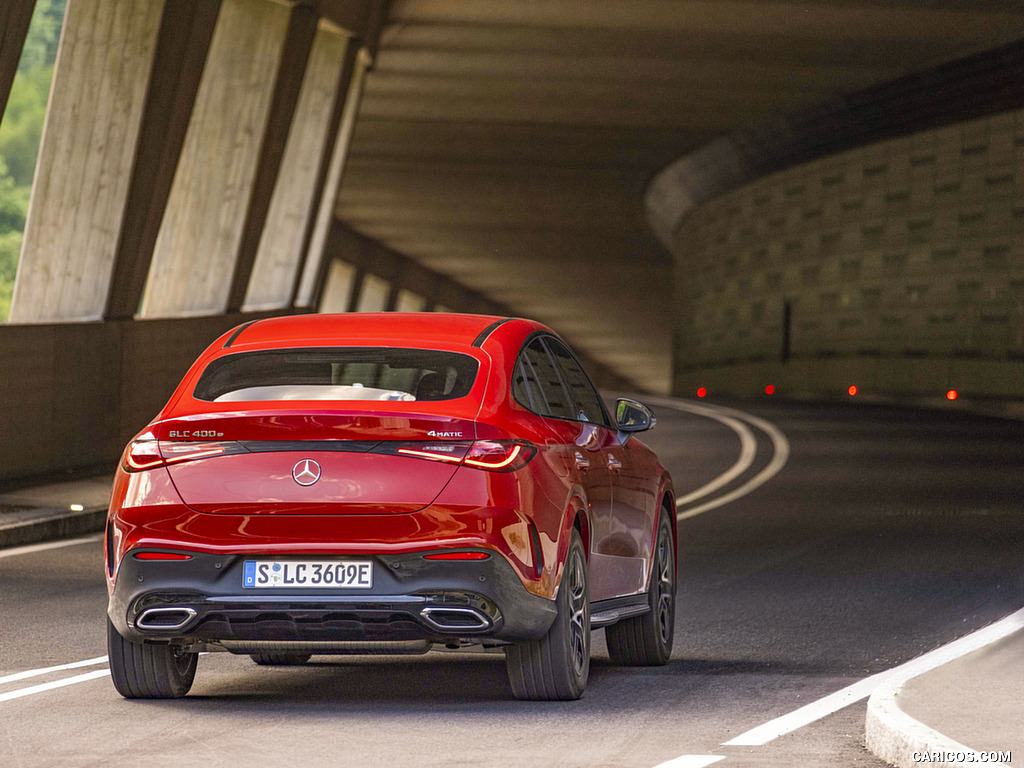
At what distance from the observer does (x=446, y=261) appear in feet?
210

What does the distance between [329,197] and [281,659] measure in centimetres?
2587

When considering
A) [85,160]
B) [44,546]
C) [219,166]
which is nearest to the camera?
[44,546]

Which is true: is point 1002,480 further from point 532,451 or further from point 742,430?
point 532,451

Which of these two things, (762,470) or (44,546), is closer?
(44,546)

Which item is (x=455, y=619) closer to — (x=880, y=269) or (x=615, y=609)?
(x=615, y=609)

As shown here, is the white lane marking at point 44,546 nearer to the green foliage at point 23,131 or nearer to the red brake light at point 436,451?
the green foliage at point 23,131

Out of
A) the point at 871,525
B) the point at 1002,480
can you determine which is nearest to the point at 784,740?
the point at 871,525

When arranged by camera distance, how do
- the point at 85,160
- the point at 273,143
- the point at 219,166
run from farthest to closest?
the point at 273,143 < the point at 219,166 < the point at 85,160

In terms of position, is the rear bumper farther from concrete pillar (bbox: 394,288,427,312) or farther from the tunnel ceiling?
concrete pillar (bbox: 394,288,427,312)

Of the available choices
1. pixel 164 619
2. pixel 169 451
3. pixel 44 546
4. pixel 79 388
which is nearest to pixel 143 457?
pixel 169 451

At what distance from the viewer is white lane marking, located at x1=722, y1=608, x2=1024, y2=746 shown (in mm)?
6414

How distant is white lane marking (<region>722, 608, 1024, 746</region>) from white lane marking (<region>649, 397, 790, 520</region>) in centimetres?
566

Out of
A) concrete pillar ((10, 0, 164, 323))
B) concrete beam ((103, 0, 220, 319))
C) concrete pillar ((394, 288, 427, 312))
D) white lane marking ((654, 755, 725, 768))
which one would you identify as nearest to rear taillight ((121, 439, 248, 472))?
white lane marking ((654, 755, 725, 768))

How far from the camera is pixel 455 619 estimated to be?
6.58 m
